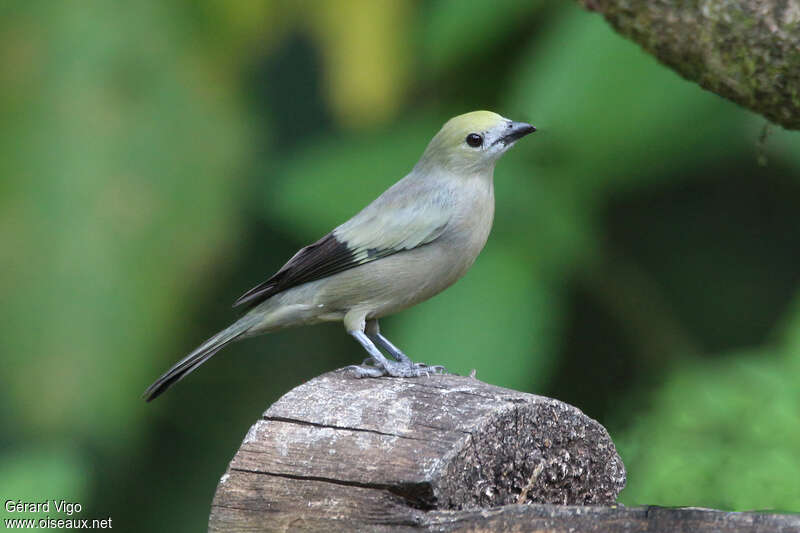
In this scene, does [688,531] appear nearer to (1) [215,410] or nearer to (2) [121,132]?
(2) [121,132]

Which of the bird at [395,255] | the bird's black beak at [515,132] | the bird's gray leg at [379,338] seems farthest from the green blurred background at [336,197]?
the bird's black beak at [515,132]

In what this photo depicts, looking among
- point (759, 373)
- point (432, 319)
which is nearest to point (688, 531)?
point (759, 373)

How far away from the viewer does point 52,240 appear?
6430 millimetres

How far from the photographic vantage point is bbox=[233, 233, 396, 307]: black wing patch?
4.43 m

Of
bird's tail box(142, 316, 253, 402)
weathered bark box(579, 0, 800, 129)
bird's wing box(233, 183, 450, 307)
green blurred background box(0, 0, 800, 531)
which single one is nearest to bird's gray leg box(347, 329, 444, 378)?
bird's wing box(233, 183, 450, 307)

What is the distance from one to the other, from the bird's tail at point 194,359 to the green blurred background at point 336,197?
1.51 metres

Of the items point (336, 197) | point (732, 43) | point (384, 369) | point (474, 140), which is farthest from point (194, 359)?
point (732, 43)

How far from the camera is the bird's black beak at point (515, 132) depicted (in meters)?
4.52

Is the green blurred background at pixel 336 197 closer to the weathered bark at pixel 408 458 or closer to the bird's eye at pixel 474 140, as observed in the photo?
the bird's eye at pixel 474 140

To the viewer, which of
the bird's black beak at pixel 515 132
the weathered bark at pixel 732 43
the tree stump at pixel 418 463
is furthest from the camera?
the bird's black beak at pixel 515 132

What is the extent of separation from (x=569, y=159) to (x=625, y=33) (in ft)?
9.89

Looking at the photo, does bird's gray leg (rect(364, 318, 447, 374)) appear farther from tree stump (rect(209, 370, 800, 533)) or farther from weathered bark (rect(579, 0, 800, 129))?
weathered bark (rect(579, 0, 800, 129))

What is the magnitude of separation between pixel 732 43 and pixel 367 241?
1688 mm

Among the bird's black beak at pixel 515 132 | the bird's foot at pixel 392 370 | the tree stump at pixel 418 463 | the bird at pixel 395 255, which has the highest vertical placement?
the bird's black beak at pixel 515 132
